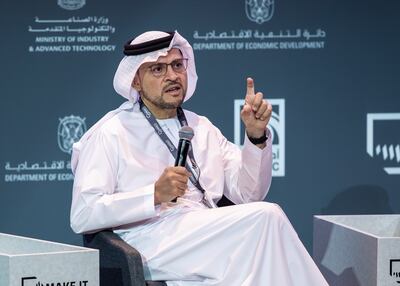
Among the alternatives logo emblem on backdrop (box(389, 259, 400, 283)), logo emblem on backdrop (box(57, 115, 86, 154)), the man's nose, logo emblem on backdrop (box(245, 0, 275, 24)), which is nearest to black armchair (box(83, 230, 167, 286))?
the man's nose

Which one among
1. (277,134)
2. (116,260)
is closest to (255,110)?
(116,260)

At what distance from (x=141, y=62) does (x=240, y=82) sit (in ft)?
5.44

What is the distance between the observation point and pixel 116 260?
453cm

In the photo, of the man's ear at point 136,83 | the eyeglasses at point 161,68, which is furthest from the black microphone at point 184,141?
the man's ear at point 136,83

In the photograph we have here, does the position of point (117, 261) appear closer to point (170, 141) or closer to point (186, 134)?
point (186, 134)

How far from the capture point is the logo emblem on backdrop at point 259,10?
664cm

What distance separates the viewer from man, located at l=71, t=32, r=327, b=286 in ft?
14.8

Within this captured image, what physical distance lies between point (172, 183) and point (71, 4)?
7.58 feet

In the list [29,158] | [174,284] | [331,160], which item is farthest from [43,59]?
[174,284]

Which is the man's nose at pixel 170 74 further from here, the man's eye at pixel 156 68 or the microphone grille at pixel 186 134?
the microphone grille at pixel 186 134

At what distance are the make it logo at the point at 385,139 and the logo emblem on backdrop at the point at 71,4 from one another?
6.27 ft

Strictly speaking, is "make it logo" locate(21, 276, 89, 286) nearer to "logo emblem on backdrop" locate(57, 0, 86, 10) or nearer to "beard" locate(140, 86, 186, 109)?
"beard" locate(140, 86, 186, 109)

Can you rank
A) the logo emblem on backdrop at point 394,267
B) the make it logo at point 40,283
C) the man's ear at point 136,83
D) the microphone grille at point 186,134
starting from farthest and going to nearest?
the man's ear at point 136,83, the logo emblem on backdrop at point 394,267, the microphone grille at point 186,134, the make it logo at point 40,283

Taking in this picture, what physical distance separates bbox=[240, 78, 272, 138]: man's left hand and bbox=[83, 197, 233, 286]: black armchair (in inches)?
31.1
